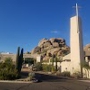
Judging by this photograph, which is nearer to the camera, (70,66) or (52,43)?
(70,66)

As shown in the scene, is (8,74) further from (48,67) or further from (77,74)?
(48,67)

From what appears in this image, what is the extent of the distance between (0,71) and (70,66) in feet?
59.6

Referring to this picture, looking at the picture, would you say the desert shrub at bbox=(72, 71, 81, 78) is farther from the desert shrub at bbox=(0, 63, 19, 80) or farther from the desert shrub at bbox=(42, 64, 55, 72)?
the desert shrub at bbox=(42, 64, 55, 72)

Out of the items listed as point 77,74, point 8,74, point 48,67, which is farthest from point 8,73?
point 48,67

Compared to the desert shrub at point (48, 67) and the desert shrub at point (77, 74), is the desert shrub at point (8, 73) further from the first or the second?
the desert shrub at point (48, 67)

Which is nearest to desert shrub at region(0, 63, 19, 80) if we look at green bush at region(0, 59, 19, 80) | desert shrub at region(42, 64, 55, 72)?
green bush at region(0, 59, 19, 80)

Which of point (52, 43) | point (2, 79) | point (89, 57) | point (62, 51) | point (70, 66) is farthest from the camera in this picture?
point (52, 43)

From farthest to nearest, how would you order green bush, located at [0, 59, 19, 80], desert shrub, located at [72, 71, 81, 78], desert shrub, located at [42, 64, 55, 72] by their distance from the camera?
desert shrub, located at [42, 64, 55, 72] → desert shrub, located at [72, 71, 81, 78] → green bush, located at [0, 59, 19, 80]

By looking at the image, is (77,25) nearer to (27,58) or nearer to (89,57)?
(89,57)

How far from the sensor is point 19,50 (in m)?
31.3

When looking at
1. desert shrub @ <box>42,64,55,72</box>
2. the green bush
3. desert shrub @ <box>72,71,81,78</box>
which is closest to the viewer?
the green bush

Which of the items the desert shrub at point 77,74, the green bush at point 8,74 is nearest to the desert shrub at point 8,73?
the green bush at point 8,74

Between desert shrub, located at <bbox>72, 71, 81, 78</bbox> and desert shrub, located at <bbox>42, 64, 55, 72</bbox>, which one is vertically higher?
desert shrub, located at <bbox>42, 64, 55, 72</bbox>

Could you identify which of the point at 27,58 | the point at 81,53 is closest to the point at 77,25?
the point at 81,53
